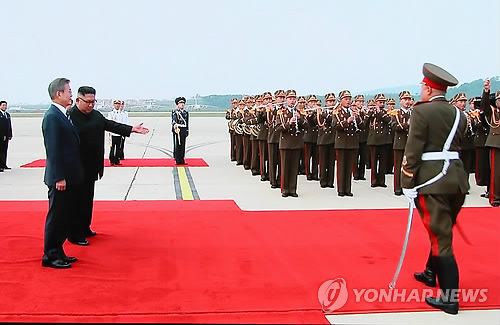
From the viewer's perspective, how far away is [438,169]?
3.97 metres

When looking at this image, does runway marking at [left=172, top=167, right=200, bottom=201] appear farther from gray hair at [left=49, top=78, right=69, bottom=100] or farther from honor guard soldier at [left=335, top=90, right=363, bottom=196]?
gray hair at [left=49, top=78, right=69, bottom=100]

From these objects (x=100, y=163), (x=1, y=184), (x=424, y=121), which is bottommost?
(x=1, y=184)

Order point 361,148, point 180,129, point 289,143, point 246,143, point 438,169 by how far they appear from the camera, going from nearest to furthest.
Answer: point 438,169
point 289,143
point 361,148
point 246,143
point 180,129

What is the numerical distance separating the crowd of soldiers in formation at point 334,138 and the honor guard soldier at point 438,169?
12.2 feet

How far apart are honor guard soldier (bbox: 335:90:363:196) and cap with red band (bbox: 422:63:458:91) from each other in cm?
487

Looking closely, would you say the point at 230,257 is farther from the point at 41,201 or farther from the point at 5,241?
the point at 41,201

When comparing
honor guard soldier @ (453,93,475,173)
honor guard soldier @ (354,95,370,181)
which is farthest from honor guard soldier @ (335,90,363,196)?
honor guard soldier @ (453,93,475,173)

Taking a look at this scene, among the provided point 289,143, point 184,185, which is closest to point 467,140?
point 289,143

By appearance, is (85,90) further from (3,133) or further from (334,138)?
(3,133)

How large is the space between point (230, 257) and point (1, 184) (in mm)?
6633

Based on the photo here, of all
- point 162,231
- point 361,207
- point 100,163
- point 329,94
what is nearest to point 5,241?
point 100,163

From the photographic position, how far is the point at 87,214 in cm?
565

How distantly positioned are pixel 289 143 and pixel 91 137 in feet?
13.0

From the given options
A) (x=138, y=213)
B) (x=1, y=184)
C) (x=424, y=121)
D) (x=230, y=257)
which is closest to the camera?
(x=424, y=121)
